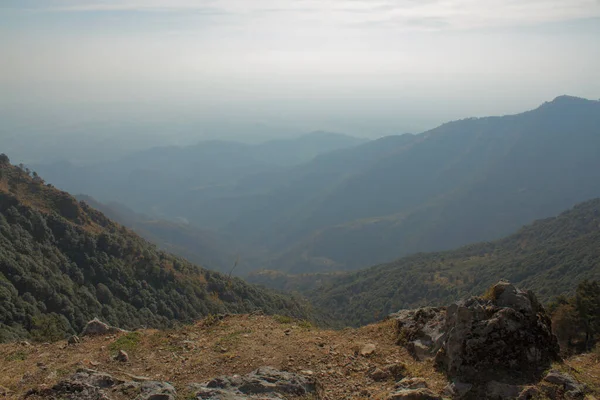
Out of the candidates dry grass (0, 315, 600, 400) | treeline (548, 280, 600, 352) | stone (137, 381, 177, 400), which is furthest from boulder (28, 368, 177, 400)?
treeline (548, 280, 600, 352)

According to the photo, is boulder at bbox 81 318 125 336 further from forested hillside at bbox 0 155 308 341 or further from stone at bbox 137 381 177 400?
forested hillside at bbox 0 155 308 341

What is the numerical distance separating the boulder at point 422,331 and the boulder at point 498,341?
0.84 m

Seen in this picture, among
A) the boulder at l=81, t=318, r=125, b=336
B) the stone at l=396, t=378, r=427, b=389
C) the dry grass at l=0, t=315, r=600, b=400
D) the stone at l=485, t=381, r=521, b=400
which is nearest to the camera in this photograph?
the stone at l=485, t=381, r=521, b=400

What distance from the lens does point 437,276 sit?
9556 centimetres

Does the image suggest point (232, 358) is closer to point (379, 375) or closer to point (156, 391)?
point (156, 391)

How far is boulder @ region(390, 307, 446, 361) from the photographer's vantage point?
34.7ft

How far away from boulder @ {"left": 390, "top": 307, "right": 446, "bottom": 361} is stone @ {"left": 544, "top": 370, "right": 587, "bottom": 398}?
8.41ft

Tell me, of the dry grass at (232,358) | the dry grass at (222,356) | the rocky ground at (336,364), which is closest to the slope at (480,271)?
the dry grass at (232,358)

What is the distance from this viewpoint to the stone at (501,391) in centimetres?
788

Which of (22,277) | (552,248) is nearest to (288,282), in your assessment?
(552,248)

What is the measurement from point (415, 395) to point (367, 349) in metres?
3.23

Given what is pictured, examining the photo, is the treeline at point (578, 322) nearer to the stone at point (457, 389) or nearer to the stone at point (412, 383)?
the stone at point (457, 389)

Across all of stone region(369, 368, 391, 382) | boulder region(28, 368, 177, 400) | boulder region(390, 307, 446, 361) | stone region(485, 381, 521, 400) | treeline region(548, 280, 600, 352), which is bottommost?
treeline region(548, 280, 600, 352)

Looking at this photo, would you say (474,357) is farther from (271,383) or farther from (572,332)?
(572,332)
